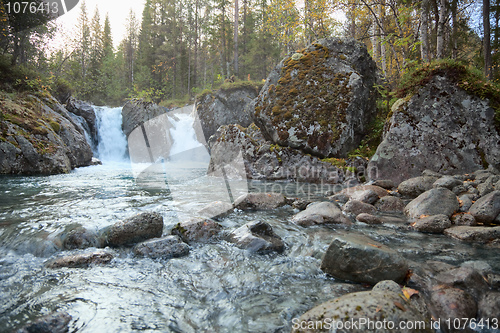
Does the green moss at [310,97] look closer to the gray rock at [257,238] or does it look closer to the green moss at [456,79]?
the green moss at [456,79]

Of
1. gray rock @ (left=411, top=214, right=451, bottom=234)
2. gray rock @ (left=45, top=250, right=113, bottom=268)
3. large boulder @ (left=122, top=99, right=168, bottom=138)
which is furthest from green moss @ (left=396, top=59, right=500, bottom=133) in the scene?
large boulder @ (left=122, top=99, right=168, bottom=138)

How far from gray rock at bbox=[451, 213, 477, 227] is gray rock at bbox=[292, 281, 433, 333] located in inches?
115

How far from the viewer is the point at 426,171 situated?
6340mm

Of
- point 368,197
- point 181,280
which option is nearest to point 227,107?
point 368,197

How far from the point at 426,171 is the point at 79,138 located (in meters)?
14.7

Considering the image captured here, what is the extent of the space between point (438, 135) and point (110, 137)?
64.7ft

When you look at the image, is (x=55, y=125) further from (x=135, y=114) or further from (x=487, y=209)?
(x=487, y=209)

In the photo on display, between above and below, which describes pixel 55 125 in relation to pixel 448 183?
above

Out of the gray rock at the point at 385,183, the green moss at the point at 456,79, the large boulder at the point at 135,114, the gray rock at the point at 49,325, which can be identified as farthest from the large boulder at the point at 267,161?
the large boulder at the point at 135,114

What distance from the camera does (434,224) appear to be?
390 cm

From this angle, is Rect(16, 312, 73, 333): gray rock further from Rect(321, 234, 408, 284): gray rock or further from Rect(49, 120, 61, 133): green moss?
Rect(49, 120, 61, 133): green moss

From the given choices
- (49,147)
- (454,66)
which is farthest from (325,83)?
(49,147)

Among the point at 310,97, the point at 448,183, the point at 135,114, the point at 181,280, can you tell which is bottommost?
the point at 181,280

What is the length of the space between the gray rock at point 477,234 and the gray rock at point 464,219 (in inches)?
10.9
